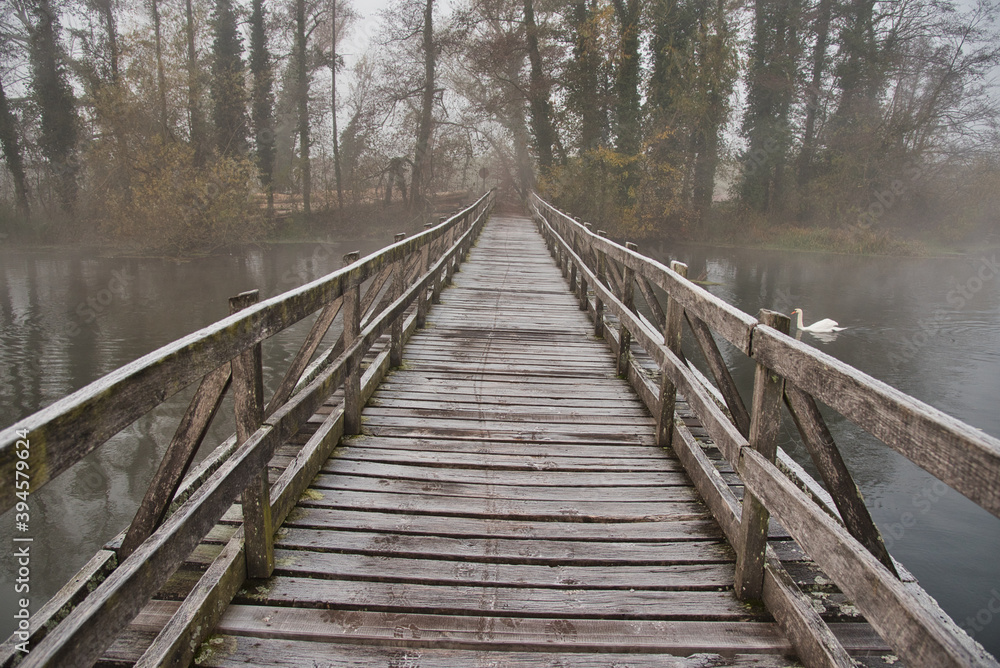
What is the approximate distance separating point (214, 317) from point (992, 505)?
16597mm

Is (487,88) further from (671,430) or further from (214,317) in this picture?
Result: (671,430)

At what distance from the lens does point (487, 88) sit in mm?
33188

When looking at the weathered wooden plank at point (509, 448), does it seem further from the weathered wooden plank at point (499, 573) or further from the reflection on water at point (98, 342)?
the reflection on water at point (98, 342)

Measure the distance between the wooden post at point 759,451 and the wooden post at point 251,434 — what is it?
180 cm

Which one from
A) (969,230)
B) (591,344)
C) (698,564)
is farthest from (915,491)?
(969,230)

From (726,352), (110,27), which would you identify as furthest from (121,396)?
(110,27)

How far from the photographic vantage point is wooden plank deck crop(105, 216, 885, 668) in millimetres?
2127

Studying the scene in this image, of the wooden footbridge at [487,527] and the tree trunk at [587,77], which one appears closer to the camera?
the wooden footbridge at [487,527]

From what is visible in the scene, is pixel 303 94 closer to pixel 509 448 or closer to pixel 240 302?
pixel 509 448

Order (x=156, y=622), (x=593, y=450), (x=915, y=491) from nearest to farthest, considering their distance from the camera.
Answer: (x=156, y=622) → (x=593, y=450) → (x=915, y=491)

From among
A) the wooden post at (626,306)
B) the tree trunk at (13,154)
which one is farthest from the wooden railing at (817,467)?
the tree trunk at (13,154)

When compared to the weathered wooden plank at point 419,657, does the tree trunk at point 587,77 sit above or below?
above

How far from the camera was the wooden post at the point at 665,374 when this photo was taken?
354cm

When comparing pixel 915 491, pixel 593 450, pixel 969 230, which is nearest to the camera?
pixel 593 450
